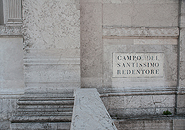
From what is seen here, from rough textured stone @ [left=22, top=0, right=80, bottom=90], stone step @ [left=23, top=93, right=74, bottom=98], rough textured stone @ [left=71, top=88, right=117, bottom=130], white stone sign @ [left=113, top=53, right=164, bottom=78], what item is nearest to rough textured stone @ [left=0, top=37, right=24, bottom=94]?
rough textured stone @ [left=22, top=0, right=80, bottom=90]

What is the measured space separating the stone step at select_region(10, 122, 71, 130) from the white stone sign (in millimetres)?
1990

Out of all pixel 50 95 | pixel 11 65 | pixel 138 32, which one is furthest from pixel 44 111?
pixel 138 32

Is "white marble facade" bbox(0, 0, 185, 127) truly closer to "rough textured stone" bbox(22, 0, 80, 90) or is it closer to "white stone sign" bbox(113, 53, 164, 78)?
"white stone sign" bbox(113, 53, 164, 78)

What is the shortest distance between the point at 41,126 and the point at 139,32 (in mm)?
3474

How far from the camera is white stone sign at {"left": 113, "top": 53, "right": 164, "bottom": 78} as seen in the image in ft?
12.1

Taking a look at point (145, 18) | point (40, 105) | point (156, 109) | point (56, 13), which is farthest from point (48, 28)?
point (156, 109)

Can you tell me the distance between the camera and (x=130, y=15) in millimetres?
3701

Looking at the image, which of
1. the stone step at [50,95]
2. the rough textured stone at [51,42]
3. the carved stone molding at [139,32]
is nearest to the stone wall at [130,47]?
the carved stone molding at [139,32]

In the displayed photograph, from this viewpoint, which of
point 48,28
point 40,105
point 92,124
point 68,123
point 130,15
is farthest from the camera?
point 130,15

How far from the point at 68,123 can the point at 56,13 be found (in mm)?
2532

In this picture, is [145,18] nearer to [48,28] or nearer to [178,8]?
[178,8]

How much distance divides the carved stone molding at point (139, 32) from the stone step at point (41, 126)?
258 cm

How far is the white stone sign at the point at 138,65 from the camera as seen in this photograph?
3678 millimetres

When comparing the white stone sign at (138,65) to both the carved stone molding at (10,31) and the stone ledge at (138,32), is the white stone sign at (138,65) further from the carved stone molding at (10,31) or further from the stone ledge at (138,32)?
the carved stone molding at (10,31)
